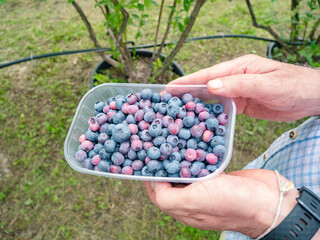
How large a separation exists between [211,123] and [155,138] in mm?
280

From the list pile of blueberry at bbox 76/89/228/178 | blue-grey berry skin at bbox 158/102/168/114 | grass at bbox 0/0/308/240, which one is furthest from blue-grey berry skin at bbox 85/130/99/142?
grass at bbox 0/0/308/240

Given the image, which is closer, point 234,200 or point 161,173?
point 234,200

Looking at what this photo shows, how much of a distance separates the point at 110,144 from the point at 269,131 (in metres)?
1.95

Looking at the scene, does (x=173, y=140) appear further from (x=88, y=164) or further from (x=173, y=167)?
(x=88, y=164)

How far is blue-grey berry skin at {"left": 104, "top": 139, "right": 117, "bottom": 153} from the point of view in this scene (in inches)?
41.7

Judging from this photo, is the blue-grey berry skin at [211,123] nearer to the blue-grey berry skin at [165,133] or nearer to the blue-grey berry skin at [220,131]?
the blue-grey berry skin at [220,131]

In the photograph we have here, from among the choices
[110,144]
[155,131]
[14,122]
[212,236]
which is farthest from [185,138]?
[14,122]

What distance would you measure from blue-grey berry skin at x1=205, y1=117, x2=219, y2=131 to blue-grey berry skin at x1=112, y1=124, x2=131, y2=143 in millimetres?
386

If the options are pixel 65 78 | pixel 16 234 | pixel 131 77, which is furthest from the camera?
pixel 65 78

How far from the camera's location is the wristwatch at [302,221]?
874mm

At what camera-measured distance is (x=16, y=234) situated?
6.19 feet

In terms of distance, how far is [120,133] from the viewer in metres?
1.06

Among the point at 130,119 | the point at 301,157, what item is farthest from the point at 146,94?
the point at 301,157

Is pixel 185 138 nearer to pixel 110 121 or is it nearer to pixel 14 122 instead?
pixel 110 121
